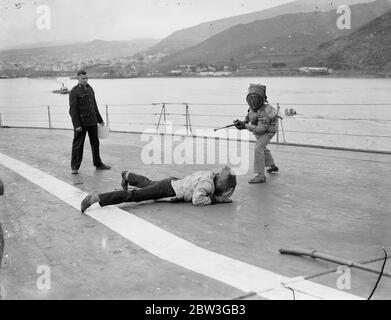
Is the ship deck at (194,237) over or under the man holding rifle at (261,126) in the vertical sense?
under

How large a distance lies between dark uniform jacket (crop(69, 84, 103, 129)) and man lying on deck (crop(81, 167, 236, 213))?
302 centimetres

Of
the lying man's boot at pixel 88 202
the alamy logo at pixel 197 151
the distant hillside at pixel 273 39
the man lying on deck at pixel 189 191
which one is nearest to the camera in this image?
the lying man's boot at pixel 88 202

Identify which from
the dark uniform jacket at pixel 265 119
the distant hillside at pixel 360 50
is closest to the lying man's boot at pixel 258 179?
the dark uniform jacket at pixel 265 119

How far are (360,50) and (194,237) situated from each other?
387 feet

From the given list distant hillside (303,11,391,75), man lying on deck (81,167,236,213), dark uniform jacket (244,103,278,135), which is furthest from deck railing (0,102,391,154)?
man lying on deck (81,167,236,213)

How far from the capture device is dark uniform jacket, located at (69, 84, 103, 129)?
388 inches

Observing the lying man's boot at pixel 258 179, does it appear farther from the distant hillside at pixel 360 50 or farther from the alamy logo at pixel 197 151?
the distant hillside at pixel 360 50

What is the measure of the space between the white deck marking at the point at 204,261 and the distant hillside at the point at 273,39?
12387 cm

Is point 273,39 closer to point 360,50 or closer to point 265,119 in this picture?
point 360,50

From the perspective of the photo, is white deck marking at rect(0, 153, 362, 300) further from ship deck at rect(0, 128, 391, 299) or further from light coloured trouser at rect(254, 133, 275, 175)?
light coloured trouser at rect(254, 133, 275, 175)

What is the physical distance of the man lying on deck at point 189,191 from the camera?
7.05 m

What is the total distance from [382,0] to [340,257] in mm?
203942

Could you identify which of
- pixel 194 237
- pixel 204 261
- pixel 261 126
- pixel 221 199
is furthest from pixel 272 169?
pixel 204 261

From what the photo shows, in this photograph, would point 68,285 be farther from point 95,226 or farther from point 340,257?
point 340,257
